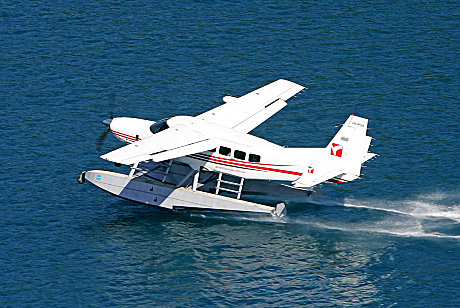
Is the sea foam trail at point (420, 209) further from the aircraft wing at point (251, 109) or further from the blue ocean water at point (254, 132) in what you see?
the aircraft wing at point (251, 109)

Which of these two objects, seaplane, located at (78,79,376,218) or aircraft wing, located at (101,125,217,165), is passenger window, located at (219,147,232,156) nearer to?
seaplane, located at (78,79,376,218)

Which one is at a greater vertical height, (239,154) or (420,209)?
(239,154)

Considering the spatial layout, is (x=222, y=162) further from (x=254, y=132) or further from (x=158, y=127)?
(x=254, y=132)

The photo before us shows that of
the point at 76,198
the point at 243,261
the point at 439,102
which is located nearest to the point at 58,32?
the point at 76,198

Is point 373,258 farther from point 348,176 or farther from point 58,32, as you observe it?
point 58,32

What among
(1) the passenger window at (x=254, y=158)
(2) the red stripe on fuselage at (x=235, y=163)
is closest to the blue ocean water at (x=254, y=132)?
(2) the red stripe on fuselage at (x=235, y=163)

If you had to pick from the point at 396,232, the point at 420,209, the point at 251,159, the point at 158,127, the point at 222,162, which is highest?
the point at 158,127

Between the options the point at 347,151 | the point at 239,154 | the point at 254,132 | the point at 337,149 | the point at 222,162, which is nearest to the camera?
the point at 347,151

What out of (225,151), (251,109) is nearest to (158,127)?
(225,151)
